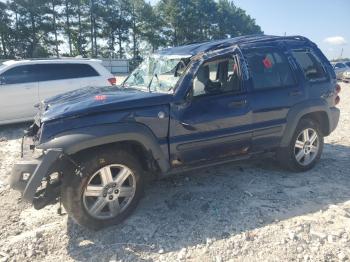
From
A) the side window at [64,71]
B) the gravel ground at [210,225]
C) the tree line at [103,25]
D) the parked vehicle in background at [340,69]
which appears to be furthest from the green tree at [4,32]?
the gravel ground at [210,225]

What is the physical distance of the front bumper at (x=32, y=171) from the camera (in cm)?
342

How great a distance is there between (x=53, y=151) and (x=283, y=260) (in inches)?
93.1

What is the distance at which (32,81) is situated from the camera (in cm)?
871

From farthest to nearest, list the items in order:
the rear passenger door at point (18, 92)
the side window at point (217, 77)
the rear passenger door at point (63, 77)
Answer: the rear passenger door at point (63, 77)
the rear passenger door at point (18, 92)
the side window at point (217, 77)

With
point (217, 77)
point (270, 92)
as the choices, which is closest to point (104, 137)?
point (217, 77)

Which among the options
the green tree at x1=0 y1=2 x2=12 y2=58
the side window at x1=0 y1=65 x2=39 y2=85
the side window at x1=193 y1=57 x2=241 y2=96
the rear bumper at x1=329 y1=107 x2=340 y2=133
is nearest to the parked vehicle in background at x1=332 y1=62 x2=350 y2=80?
the rear bumper at x1=329 y1=107 x2=340 y2=133

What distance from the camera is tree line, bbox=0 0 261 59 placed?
42.1 metres

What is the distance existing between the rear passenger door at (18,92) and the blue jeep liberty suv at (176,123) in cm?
447

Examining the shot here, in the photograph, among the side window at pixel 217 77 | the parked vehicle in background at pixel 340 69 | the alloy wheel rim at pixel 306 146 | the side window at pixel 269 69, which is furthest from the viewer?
the parked vehicle in background at pixel 340 69

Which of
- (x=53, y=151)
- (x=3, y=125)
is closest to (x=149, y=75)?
(x=53, y=151)

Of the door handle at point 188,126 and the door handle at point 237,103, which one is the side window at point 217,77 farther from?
the door handle at point 188,126

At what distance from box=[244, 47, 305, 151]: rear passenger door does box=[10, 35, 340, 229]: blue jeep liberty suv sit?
0.01 m

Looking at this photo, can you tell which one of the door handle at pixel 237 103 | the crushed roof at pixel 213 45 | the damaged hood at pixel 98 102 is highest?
the crushed roof at pixel 213 45

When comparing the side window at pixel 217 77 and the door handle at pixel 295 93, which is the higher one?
the side window at pixel 217 77
